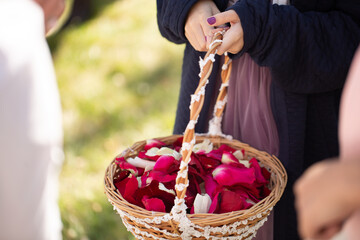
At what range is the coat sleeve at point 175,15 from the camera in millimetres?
929

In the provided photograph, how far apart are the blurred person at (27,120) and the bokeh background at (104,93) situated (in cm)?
73

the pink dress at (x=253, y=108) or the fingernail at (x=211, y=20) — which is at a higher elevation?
the fingernail at (x=211, y=20)

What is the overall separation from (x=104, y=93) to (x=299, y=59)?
1631 mm

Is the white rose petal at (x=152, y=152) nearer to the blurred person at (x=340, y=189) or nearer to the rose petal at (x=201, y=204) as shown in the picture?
the rose petal at (x=201, y=204)

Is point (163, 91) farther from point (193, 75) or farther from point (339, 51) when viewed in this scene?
point (339, 51)

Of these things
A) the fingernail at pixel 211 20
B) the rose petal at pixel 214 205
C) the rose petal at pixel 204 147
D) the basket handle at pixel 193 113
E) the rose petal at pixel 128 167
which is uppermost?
the fingernail at pixel 211 20

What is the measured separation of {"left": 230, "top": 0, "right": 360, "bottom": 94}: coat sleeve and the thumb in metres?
0.01

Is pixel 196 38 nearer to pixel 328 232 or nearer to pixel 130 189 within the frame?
pixel 130 189

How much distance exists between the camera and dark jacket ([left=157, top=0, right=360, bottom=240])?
86 cm

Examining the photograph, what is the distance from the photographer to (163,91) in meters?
2.40

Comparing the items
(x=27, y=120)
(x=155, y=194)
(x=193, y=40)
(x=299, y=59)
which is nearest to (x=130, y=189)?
(x=155, y=194)

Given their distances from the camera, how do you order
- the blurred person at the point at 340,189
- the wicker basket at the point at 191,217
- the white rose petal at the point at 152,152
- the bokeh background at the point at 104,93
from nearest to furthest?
the blurred person at the point at 340,189, the wicker basket at the point at 191,217, the white rose petal at the point at 152,152, the bokeh background at the point at 104,93

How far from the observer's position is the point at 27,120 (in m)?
0.81

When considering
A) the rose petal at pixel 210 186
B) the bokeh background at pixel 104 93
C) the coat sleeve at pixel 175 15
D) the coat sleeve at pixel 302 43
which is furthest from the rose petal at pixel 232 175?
the bokeh background at pixel 104 93
